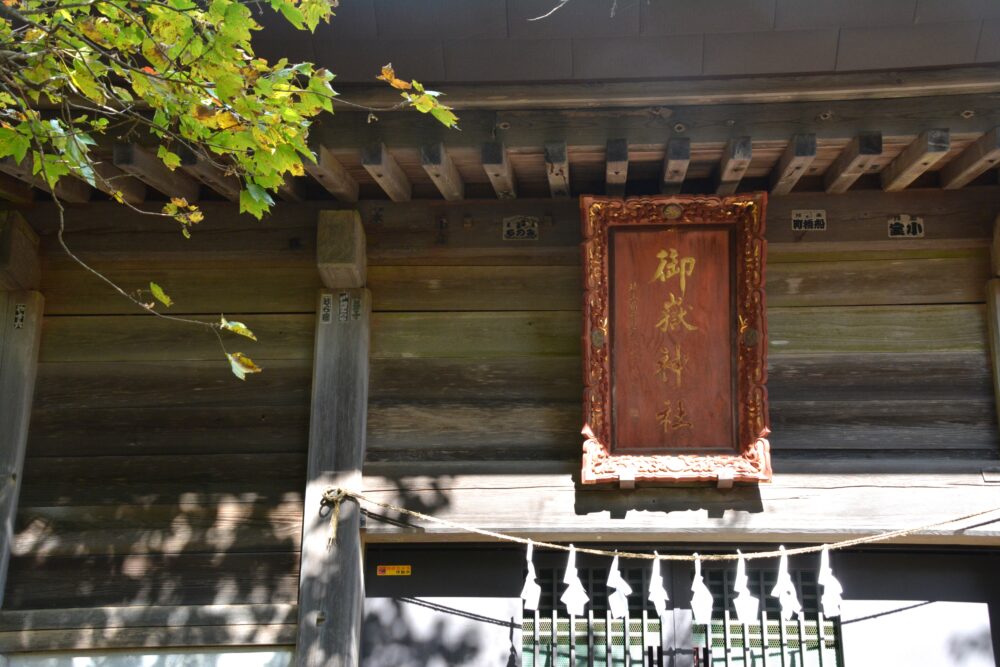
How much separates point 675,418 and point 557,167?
4.71ft

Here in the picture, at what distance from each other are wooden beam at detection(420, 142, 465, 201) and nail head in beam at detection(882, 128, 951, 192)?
2.29 m

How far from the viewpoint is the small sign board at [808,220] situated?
17.2 feet

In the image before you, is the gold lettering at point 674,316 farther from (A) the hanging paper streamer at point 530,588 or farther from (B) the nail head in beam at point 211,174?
(B) the nail head in beam at point 211,174

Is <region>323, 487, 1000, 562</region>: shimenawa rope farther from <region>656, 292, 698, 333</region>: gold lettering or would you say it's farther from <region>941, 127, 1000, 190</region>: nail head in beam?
<region>941, 127, 1000, 190</region>: nail head in beam

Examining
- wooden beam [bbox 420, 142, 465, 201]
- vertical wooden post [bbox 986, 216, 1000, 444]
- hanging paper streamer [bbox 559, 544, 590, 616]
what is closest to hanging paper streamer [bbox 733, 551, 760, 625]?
hanging paper streamer [bbox 559, 544, 590, 616]

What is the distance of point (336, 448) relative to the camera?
5152mm

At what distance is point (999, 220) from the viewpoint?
16.6 feet

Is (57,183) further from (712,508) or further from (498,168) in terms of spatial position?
(712,508)

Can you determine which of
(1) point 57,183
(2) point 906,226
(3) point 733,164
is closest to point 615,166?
(3) point 733,164

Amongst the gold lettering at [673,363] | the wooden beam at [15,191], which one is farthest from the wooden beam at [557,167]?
the wooden beam at [15,191]

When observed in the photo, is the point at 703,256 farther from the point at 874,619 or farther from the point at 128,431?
the point at 128,431

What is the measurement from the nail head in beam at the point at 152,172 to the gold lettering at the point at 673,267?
261 centimetres

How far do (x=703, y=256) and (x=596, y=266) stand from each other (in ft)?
1.87

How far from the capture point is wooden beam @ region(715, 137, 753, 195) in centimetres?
460
